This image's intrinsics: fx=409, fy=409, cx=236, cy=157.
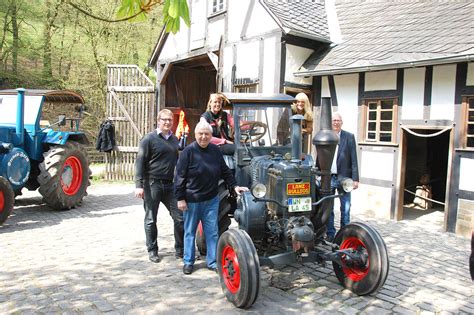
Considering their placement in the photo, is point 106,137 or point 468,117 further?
point 106,137

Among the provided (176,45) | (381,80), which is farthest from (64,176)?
(381,80)

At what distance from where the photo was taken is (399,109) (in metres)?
7.56

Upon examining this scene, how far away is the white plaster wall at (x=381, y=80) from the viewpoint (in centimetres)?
764

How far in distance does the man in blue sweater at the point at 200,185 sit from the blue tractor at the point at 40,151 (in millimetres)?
3428

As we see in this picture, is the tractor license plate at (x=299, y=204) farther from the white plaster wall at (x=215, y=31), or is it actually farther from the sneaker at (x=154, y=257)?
the white plaster wall at (x=215, y=31)

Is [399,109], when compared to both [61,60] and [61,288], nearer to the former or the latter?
[61,288]

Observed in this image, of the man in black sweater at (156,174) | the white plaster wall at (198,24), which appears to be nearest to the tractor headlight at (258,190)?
the man in black sweater at (156,174)

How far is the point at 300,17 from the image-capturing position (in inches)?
365

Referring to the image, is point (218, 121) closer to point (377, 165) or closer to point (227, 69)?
point (377, 165)

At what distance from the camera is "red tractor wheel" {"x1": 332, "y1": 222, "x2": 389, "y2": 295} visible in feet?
12.0

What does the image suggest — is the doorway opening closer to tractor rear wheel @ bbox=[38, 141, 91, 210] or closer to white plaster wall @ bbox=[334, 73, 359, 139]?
white plaster wall @ bbox=[334, 73, 359, 139]

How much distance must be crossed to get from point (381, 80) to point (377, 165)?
1.63 metres

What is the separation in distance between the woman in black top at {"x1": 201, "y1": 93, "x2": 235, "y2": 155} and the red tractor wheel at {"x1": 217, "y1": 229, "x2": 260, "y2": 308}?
1.38 metres

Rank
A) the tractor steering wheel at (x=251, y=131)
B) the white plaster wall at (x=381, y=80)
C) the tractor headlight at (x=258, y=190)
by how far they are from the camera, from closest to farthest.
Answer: the tractor headlight at (x=258, y=190), the tractor steering wheel at (x=251, y=131), the white plaster wall at (x=381, y=80)
